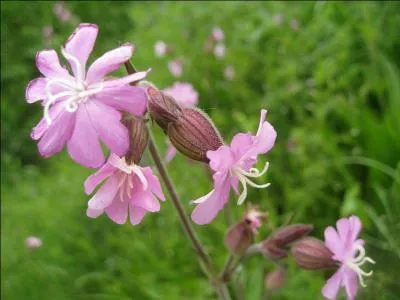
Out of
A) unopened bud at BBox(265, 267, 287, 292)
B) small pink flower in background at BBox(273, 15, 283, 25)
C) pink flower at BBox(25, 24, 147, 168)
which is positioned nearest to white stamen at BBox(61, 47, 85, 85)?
pink flower at BBox(25, 24, 147, 168)

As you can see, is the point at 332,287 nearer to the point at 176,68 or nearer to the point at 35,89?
the point at 35,89

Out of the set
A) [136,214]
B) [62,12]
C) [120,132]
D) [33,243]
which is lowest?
[33,243]

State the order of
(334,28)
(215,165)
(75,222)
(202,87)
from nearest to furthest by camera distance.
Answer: (215,165), (334,28), (75,222), (202,87)

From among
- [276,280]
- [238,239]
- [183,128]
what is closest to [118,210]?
[183,128]

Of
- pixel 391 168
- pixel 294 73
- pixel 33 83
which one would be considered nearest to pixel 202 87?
pixel 294 73

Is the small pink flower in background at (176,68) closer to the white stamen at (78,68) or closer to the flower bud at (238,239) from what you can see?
the flower bud at (238,239)

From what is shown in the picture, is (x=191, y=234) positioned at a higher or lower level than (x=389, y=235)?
higher

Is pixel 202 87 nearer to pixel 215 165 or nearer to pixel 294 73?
pixel 294 73
